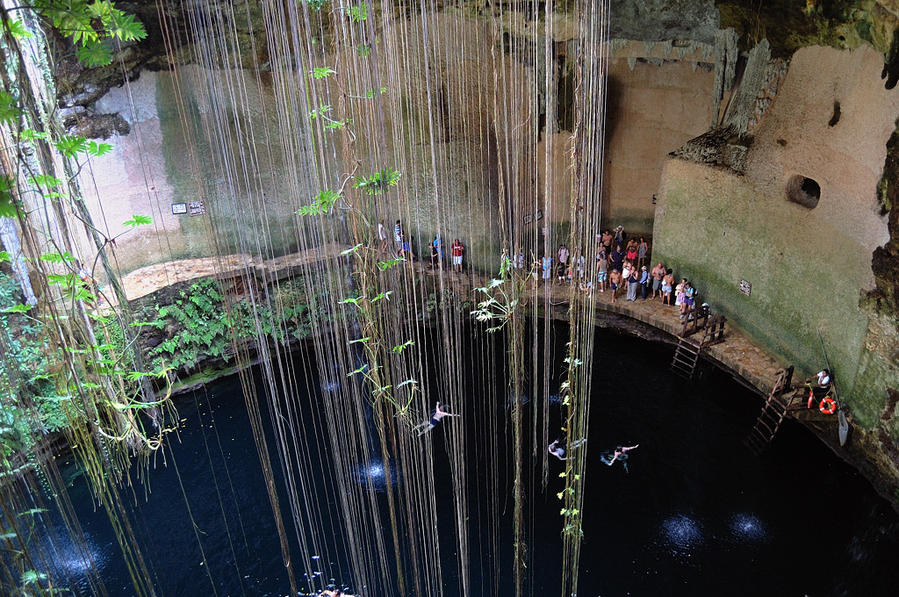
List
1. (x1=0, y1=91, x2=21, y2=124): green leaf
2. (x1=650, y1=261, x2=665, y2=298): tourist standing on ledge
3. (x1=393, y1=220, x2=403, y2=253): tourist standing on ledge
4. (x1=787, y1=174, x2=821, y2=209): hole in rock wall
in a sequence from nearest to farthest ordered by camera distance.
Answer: (x1=0, y1=91, x2=21, y2=124): green leaf < (x1=393, y1=220, x2=403, y2=253): tourist standing on ledge < (x1=787, y1=174, x2=821, y2=209): hole in rock wall < (x1=650, y1=261, x2=665, y2=298): tourist standing on ledge

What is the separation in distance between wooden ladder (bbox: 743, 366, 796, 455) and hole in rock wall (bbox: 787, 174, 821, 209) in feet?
7.31

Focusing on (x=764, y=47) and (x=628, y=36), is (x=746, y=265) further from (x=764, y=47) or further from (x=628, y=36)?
(x=628, y=36)

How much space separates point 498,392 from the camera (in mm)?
9992

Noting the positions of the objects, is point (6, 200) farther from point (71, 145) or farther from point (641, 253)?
point (641, 253)

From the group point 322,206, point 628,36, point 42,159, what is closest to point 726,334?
point 628,36

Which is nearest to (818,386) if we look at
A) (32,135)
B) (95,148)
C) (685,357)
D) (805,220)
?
(685,357)

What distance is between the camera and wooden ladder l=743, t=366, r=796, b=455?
8844mm

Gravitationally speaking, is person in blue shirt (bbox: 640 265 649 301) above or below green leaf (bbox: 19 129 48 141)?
below

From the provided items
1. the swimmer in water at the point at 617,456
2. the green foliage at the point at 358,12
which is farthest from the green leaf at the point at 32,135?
the swimmer in water at the point at 617,456

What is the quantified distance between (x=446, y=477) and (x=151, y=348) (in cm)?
498

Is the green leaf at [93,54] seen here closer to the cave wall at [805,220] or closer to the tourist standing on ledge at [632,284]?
the cave wall at [805,220]

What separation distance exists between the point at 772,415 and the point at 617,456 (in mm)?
2288

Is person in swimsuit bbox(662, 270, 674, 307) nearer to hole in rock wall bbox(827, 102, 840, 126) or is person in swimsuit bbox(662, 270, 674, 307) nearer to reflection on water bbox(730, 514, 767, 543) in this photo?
hole in rock wall bbox(827, 102, 840, 126)

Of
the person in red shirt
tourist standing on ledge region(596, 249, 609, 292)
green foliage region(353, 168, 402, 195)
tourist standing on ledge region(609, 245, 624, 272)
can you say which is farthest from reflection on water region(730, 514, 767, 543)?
the person in red shirt
